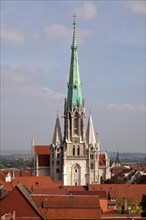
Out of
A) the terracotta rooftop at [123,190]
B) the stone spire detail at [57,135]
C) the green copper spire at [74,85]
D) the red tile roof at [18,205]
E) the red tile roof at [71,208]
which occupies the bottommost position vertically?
the terracotta rooftop at [123,190]

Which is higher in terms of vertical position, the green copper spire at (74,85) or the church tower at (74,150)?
the green copper spire at (74,85)

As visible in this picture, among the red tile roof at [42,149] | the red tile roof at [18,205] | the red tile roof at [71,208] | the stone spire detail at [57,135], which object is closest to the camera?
the red tile roof at [18,205]

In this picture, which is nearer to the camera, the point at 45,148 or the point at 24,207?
the point at 24,207

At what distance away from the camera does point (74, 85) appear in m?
126

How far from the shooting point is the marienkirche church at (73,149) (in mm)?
120688

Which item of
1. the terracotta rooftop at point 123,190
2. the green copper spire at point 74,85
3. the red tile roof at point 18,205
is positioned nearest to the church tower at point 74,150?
the green copper spire at point 74,85

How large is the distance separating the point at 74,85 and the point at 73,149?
48.9 ft

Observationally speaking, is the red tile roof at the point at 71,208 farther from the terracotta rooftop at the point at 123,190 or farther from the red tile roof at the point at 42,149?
the red tile roof at the point at 42,149

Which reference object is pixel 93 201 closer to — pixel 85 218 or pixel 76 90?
pixel 85 218

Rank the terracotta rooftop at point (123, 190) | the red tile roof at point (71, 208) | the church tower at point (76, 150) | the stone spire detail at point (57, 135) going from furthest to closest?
the stone spire detail at point (57, 135)
the church tower at point (76, 150)
the terracotta rooftop at point (123, 190)
the red tile roof at point (71, 208)

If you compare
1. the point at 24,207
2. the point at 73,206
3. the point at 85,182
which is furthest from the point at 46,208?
the point at 85,182

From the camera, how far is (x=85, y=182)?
12050 centimetres

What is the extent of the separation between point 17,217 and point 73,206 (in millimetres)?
9508

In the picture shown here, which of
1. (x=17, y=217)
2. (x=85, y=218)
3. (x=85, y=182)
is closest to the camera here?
(x=17, y=217)
